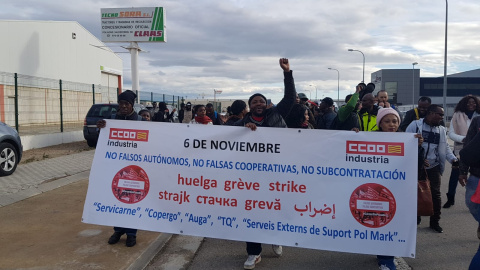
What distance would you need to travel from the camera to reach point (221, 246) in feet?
17.6

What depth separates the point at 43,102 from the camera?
16984mm

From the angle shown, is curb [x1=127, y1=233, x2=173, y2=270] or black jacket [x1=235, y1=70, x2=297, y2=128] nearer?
curb [x1=127, y1=233, x2=173, y2=270]

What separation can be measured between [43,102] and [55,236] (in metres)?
13.3

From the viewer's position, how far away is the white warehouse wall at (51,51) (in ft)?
82.9

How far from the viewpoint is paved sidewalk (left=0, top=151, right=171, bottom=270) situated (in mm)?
4430

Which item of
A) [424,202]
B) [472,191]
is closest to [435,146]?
[424,202]

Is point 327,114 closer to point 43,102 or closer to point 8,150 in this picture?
point 8,150

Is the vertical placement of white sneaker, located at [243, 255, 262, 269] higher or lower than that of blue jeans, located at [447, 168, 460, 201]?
lower

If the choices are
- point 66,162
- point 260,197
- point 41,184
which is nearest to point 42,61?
point 66,162

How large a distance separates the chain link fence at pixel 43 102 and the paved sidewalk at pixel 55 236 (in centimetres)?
631

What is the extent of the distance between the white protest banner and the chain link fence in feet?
33.1

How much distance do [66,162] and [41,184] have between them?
307cm

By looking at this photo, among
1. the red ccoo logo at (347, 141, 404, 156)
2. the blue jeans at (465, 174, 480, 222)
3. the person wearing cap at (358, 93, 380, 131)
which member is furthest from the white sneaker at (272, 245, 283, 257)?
the person wearing cap at (358, 93, 380, 131)

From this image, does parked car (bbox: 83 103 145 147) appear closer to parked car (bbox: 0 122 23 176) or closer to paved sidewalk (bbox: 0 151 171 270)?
parked car (bbox: 0 122 23 176)
